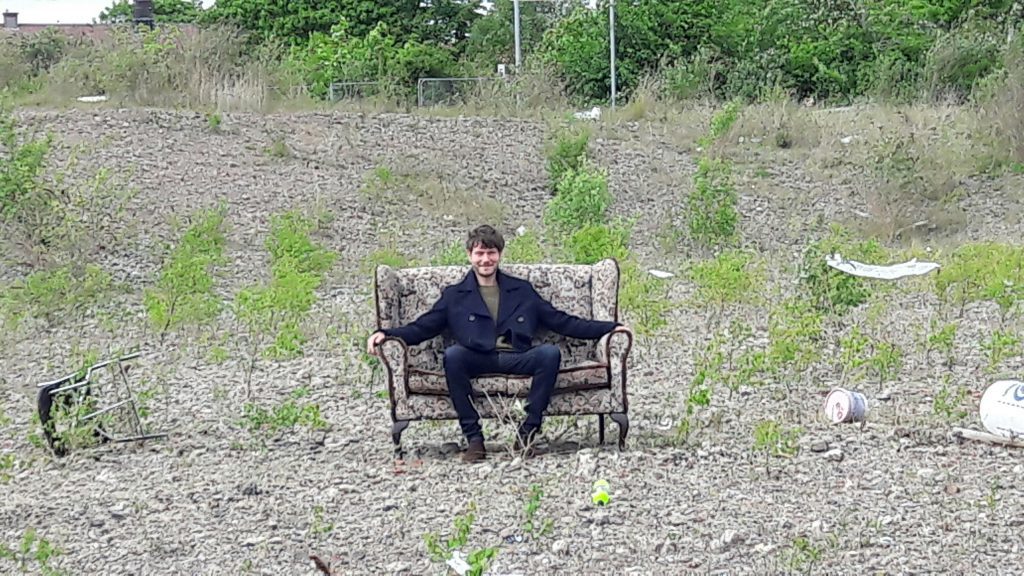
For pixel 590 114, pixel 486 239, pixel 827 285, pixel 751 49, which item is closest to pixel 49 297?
pixel 486 239

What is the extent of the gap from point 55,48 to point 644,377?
1950 centimetres

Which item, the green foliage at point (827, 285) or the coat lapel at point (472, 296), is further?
the green foliage at point (827, 285)

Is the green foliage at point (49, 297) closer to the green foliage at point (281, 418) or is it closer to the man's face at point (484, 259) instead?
the green foliage at point (281, 418)

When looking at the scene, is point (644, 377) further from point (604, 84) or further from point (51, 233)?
point (604, 84)

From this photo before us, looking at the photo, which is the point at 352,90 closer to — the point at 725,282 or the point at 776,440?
the point at 725,282

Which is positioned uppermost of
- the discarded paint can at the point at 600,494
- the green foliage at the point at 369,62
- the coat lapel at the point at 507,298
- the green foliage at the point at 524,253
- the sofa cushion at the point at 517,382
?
the green foliage at the point at 369,62

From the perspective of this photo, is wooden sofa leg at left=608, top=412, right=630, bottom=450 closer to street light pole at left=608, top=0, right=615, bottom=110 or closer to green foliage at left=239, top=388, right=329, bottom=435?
→ green foliage at left=239, top=388, right=329, bottom=435

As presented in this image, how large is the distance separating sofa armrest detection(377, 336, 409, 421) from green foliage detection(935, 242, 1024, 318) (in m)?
4.34

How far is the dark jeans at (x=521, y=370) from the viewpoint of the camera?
6723mm

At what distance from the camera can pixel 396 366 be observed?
6816 mm

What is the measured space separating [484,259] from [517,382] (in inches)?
24.3

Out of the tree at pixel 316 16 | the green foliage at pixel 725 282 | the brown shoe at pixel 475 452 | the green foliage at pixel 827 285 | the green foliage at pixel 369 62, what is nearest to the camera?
the brown shoe at pixel 475 452

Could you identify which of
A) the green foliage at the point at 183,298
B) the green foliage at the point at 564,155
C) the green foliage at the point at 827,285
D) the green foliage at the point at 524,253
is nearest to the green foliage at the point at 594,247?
the green foliage at the point at 524,253

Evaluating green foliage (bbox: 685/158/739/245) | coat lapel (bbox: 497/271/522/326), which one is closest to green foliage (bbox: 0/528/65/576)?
coat lapel (bbox: 497/271/522/326)
